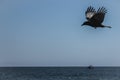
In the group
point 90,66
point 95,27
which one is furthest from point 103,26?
point 90,66

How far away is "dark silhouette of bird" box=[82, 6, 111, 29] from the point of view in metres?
18.4

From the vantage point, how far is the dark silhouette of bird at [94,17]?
60.3 feet

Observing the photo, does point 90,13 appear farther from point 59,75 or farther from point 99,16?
point 59,75

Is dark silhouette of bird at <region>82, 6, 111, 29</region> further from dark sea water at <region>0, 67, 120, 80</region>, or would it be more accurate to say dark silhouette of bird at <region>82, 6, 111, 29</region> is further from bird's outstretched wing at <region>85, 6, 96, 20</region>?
dark sea water at <region>0, 67, 120, 80</region>

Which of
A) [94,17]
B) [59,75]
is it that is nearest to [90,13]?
[94,17]

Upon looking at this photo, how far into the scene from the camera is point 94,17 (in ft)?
61.5

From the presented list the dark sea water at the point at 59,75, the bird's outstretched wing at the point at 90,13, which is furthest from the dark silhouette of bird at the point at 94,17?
the dark sea water at the point at 59,75

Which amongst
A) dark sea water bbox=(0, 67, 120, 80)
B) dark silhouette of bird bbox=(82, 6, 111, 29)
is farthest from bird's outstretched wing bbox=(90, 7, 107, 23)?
dark sea water bbox=(0, 67, 120, 80)

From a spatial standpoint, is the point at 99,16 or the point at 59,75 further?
the point at 59,75

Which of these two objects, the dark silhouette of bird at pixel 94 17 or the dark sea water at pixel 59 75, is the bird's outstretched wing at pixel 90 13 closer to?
the dark silhouette of bird at pixel 94 17

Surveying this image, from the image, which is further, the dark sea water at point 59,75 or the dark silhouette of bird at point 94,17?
the dark sea water at point 59,75

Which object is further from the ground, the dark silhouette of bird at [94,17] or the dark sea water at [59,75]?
the dark sea water at [59,75]

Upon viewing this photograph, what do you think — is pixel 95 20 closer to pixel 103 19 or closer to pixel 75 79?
pixel 103 19

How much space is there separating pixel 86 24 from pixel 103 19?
841mm
